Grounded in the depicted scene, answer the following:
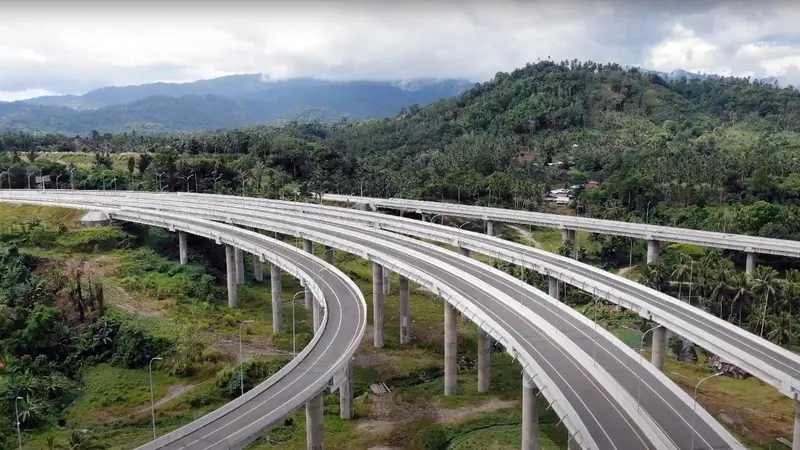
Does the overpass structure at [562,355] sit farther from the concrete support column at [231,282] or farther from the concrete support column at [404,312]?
the concrete support column at [231,282]

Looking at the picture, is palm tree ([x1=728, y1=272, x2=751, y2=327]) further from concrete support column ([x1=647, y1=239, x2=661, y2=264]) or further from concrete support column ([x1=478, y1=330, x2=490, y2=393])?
concrete support column ([x1=478, y1=330, x2=490, y2=393])

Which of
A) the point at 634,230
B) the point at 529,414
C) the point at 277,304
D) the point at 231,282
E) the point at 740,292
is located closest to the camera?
the point at 529,414

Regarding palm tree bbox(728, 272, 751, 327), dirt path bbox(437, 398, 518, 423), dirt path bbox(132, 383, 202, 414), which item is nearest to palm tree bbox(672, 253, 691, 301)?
palm tree bbox(728, 272, 751, 327)

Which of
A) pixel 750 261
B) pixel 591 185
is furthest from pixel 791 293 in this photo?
pixel 591 185

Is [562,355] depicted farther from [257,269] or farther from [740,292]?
[257,269]

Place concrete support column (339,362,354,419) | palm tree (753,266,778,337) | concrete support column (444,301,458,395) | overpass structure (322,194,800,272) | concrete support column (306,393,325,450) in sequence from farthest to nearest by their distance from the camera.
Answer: overpass structure (322,194,800,272)
palm tree (753,266,778,337)
concrete support column (444,301,458,395)
concrete support column (339,362,354,419)
concrete support column (306,393,325,450)
